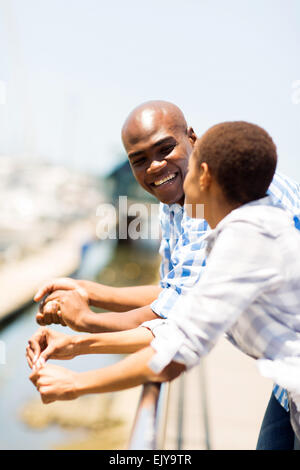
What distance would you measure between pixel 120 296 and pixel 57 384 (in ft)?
2.16

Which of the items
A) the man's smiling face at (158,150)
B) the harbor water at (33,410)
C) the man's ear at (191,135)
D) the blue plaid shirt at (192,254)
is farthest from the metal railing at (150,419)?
the harbor water at (33,410)

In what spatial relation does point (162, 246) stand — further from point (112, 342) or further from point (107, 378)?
point (107, 378)

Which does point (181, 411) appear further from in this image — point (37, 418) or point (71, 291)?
point (37, 418)

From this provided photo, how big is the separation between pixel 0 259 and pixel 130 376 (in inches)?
907

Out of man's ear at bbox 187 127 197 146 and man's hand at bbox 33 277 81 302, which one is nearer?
man's hand at bbox 33 277 81 302

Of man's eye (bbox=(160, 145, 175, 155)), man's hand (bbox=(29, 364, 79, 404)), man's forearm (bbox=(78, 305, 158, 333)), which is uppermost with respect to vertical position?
man's eye (bbox=(160, 145, 175, 155))

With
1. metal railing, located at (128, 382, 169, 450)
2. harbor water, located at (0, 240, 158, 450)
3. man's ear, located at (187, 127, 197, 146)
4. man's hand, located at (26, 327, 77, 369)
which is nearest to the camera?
metal railing, located at (128, 382, 169, 450)

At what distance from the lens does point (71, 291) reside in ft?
5.07

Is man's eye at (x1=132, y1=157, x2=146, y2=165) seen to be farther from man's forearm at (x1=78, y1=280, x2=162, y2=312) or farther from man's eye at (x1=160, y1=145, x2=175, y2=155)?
man's forearm at (x1=78, y1=280, x2=162, y2=312)

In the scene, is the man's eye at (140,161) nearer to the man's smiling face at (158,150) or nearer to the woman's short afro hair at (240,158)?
the man's smiling face at (158,150)

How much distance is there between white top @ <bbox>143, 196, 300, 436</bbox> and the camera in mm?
927

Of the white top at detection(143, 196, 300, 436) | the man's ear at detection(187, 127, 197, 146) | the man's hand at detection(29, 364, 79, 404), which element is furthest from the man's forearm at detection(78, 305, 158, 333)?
the man's ear at detection(187, 127, 197, 146)

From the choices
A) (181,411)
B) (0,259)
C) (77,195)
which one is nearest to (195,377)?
(181,411)

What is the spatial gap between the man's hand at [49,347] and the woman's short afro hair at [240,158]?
1.76ft
